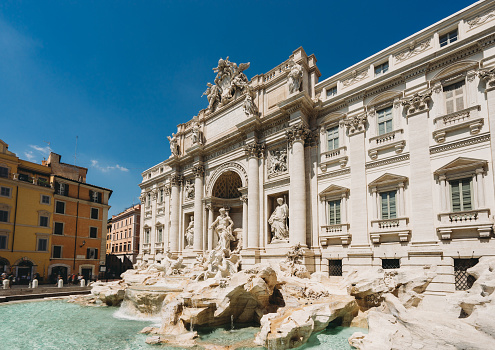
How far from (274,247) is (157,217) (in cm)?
1781

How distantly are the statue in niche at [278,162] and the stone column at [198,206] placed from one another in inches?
295

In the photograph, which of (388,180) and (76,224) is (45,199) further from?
(388,180)

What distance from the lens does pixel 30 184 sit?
31.7 metres

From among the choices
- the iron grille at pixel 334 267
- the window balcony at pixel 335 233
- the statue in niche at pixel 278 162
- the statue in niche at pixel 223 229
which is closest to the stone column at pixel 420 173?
the window balcony at pixel 335 233

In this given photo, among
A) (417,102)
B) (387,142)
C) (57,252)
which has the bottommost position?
(57,252)

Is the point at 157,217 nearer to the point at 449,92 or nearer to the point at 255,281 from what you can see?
the point at 255,281

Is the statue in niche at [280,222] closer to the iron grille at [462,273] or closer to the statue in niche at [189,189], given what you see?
the iron grille at [462,273]

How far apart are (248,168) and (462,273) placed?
13573 mm

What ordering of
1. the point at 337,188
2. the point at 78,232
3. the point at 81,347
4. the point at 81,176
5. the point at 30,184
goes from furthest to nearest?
1. the point at 81,176
2. the point at 78,232
3. the point at 30,184
4. the point at 337,188
5. the point at 81,347

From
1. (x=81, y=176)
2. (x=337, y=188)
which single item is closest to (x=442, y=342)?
(x=337, y=188)

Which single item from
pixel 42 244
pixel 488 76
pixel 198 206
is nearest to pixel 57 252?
pixel 42 244

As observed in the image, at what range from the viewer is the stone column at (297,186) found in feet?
59.3

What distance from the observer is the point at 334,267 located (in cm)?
1736

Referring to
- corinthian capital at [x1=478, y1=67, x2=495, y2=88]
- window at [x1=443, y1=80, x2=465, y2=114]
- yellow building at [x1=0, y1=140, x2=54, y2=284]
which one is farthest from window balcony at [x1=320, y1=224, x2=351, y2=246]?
yellow building at [x1=0, y1=140, x2=54, y2=284]
